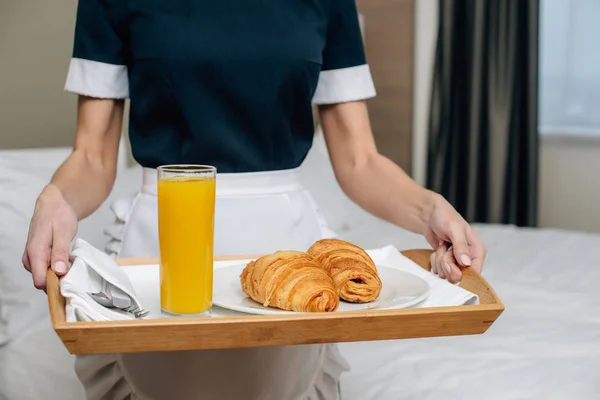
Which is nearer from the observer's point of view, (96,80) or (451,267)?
(451,267)

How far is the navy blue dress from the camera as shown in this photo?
1.25 m

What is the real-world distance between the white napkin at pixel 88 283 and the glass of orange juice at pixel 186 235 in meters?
0.07

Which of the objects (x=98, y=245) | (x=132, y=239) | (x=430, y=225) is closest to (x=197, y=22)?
(x=132, y=239)

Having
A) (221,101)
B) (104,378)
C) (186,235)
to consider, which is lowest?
(104,378)

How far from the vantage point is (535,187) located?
3.41 m

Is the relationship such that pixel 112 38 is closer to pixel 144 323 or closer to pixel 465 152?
pixel 144 323

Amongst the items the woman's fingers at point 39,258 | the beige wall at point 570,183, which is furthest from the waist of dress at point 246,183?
the beige wall at point 570,183

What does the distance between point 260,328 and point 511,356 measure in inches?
41.1

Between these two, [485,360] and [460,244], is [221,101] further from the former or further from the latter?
[485,360]

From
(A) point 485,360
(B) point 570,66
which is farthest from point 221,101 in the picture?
(B) point 570,66

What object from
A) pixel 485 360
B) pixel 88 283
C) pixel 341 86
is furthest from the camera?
pixel 485 360

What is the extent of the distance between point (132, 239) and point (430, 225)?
518mm

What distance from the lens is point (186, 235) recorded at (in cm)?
82

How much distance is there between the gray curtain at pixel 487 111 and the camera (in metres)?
3.35
